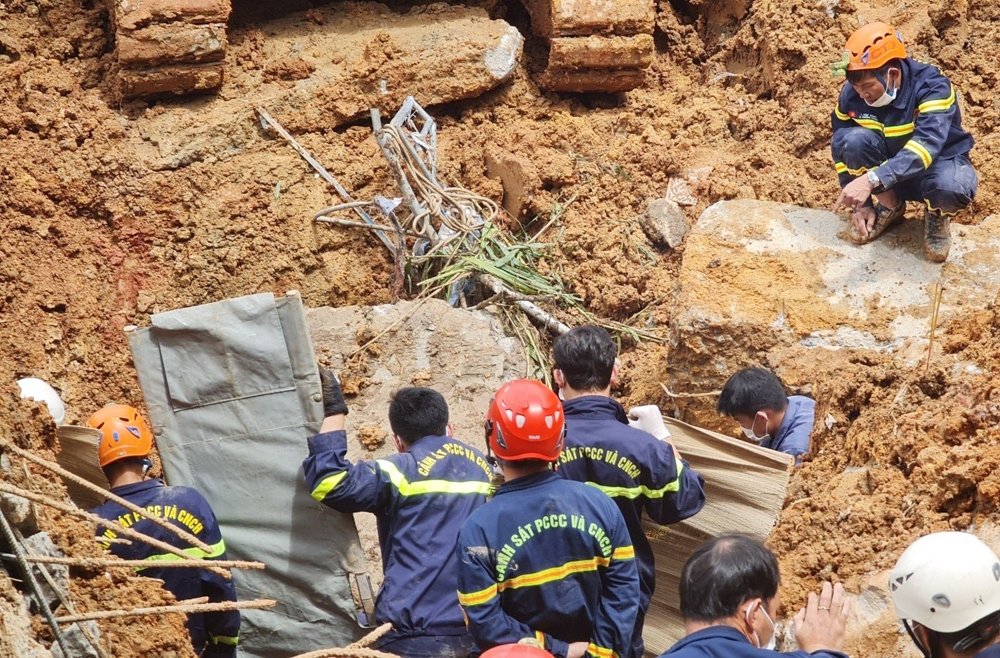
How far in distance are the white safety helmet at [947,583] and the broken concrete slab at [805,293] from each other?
2.55 m

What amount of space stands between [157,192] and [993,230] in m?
4.83

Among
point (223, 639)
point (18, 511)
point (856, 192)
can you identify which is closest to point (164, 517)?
point (223, 639)

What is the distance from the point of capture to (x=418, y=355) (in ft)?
21.0

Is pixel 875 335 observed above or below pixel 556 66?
below

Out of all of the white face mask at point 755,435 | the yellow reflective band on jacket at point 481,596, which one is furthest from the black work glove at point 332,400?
the white face mask at point 755,435

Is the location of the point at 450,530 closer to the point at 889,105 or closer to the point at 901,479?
the point at 901,479

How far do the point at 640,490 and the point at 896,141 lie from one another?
2.79 m

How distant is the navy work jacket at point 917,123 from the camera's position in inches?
214

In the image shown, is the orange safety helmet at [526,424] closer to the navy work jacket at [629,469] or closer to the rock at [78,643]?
the navy work jacket at [629,469]

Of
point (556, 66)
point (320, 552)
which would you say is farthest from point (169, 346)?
point (556, 66)

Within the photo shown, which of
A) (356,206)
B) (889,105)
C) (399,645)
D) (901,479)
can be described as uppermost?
(889,105)

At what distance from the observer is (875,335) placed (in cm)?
559

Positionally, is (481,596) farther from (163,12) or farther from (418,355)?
(163,12)

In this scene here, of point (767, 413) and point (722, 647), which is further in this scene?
point (767, 413)
